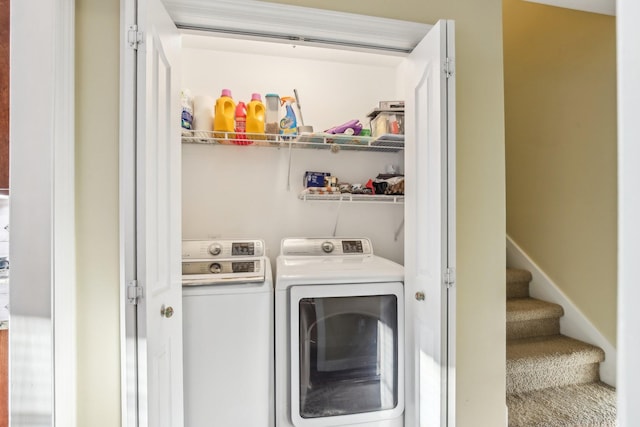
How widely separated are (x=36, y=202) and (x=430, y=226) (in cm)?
159

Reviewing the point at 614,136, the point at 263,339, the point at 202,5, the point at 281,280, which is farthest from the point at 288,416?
the point at 614,136

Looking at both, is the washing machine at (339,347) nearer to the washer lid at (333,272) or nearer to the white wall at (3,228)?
the washer lid at (333,272)

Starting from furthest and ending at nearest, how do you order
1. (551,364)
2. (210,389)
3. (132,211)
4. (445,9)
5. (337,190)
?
(337,190) < (551,364) < (445,9) < (210,389) < (132,211)

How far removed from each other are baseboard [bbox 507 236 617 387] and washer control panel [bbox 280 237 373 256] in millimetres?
1456

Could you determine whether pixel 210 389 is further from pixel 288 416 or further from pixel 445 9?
pixel 445 9

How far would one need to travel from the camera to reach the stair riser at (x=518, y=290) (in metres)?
2.49

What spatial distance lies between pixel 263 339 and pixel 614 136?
8.45 feet

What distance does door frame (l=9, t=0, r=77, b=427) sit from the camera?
108cm

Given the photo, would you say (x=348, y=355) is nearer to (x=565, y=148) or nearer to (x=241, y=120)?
(x=241, y=120)

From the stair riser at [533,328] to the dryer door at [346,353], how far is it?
119 centimetres

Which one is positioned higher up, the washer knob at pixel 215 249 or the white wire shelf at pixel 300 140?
the white wire shelf at pixel 300 140

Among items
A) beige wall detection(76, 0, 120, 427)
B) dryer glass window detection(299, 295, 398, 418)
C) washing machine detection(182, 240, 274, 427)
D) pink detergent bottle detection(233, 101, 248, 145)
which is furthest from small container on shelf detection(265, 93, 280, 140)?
dryer glass window detection(299, 295, 398, 418)

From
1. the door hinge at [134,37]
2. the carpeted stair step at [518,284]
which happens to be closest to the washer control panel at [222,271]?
the door hinge at [134,37]

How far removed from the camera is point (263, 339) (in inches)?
58.0
